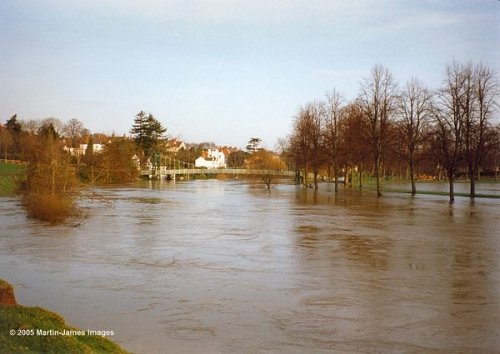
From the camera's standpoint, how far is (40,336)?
Answer: 467 cm

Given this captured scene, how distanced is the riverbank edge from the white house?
153331mm

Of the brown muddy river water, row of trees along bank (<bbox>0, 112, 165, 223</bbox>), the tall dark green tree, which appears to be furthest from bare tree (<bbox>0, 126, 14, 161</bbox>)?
the tall dark green tree

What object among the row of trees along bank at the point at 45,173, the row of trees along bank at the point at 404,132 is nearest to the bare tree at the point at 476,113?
the row of trees along bank at the point at 404,132

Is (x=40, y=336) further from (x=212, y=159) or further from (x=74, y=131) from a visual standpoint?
(x=212, y=159)

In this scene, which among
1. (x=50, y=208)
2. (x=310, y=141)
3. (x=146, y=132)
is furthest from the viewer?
(x=146, y=132)

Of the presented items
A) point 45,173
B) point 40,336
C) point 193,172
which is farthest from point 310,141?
point 193,172

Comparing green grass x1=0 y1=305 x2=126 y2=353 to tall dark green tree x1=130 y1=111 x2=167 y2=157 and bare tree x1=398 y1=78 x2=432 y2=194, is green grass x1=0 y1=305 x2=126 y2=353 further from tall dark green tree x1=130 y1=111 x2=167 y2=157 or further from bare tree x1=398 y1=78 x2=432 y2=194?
tall dark green tree x1=130 y1=111 x2=167 y2=157

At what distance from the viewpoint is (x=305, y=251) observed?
15.6m

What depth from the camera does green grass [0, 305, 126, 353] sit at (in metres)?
Result: 4.49

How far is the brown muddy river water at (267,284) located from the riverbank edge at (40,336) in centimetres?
185

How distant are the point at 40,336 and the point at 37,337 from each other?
0.03 m

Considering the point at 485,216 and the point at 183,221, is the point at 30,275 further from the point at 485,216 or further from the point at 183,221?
the point at 485,216

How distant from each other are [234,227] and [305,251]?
6925mm

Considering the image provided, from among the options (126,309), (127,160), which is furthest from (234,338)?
(127,160)
